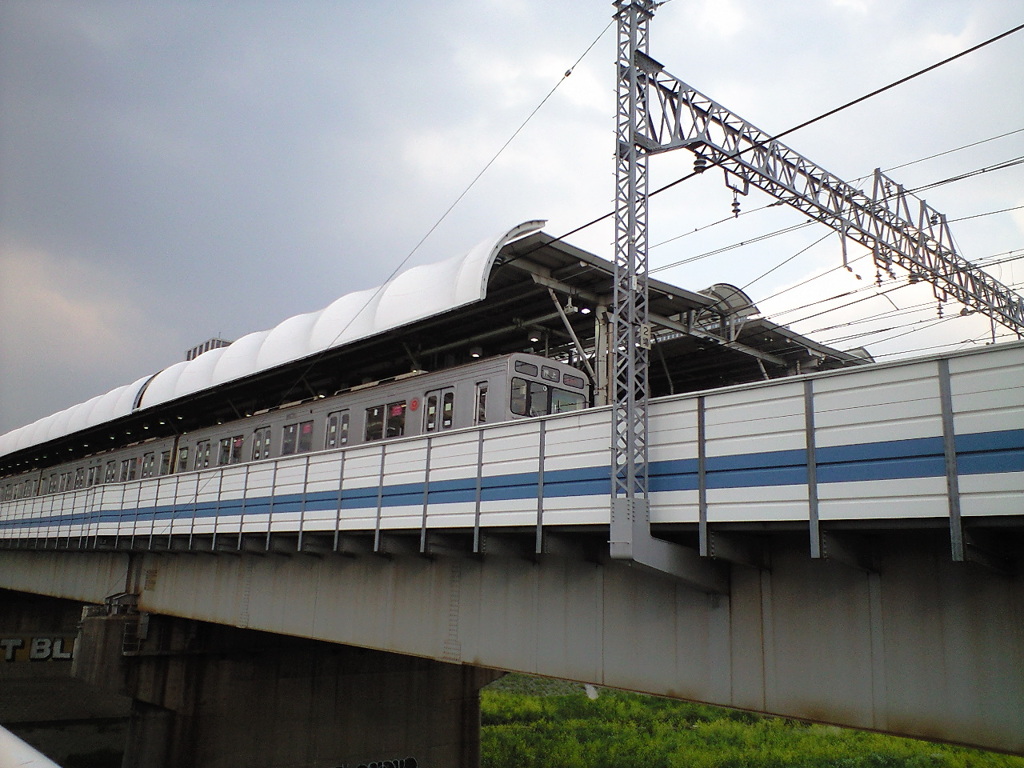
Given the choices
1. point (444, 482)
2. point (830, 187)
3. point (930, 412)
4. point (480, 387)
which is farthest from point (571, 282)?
point (930, 412)

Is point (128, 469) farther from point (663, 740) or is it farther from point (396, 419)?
point (663, 740)

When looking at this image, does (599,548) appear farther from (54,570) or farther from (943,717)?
(54,570)

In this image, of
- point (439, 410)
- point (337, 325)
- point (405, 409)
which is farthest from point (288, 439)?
point (439, 410)

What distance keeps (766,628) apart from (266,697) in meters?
19.0

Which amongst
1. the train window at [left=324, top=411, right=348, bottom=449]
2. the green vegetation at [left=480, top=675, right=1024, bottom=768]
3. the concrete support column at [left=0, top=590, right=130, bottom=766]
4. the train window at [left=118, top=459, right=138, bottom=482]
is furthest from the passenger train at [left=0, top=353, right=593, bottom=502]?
the green vegetation at [left=480, top=675, right=1024, bottom=768]

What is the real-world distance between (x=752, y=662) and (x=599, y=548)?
8.02 ft

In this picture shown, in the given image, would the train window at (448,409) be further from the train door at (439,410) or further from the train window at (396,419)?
the train window at (396,419)

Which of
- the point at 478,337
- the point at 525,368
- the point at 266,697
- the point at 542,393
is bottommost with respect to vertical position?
the point at 266,697

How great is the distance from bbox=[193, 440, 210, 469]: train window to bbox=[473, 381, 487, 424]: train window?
13439 mm

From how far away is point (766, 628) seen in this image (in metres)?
8.10

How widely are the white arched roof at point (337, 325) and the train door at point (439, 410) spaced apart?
5.59 feet

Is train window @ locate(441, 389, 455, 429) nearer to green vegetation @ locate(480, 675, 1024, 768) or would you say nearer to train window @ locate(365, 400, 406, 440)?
train window @ locate(365, 400, 406, 440)

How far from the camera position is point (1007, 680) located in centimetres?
642

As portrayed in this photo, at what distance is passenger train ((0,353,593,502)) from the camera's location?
49.3ft
